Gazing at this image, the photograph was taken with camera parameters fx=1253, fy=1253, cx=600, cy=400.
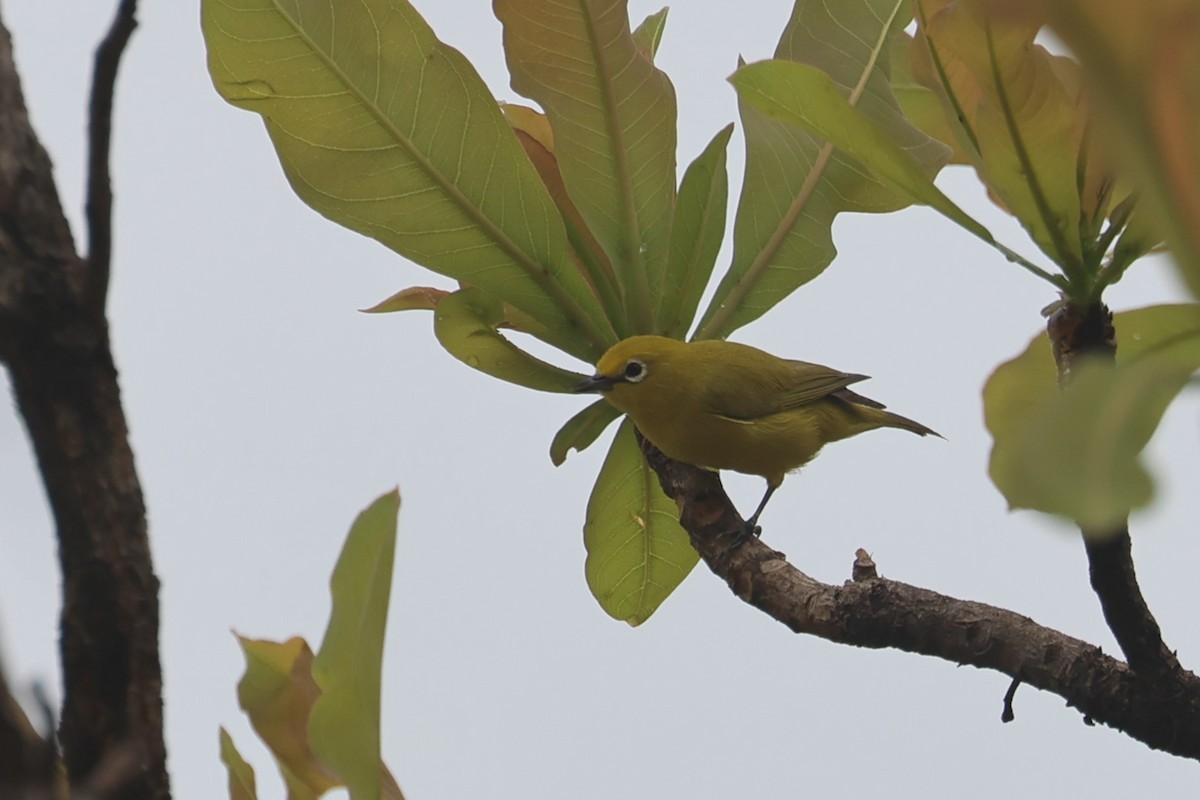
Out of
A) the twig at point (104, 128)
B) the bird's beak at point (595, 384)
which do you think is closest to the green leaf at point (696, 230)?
the bird's beak at point (595, 384)

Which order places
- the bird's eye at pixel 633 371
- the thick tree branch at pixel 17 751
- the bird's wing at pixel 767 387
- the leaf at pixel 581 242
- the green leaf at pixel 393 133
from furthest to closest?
1. the bird's wing at pixel 767 387
2. the bird's eye at pixel 633 371
3. the leaf at pixel 581 242
4. the green leaf at pixel 393 133
5. the thick tree branch at pixel 17 751

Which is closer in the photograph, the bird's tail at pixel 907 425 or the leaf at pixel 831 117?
the leaf at pixel 831 117

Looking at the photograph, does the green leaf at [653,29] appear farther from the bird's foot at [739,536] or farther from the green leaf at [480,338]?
the bird's foot at [739,536]

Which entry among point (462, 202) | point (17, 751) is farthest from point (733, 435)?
point (17, 751)

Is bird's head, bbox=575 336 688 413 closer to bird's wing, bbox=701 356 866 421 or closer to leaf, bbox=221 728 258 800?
bird's wing, bbox=701 356 866 421

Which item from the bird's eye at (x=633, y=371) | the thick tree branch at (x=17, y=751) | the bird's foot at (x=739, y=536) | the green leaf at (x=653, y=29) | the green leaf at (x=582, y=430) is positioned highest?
the green leaf at (x=653, y=29)

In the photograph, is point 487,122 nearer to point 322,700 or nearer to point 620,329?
point 620,329

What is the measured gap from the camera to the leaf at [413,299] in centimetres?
183

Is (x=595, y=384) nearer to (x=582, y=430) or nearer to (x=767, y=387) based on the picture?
(x=582, y=430)

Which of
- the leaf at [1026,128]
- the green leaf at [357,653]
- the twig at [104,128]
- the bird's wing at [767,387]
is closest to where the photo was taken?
the twig at [104,128]

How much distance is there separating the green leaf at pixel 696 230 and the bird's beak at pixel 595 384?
12 cm

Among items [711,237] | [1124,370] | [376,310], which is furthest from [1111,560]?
[376,310]

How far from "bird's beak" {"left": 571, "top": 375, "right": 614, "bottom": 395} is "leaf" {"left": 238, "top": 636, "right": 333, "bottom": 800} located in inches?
31.9

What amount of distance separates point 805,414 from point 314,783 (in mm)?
1854
